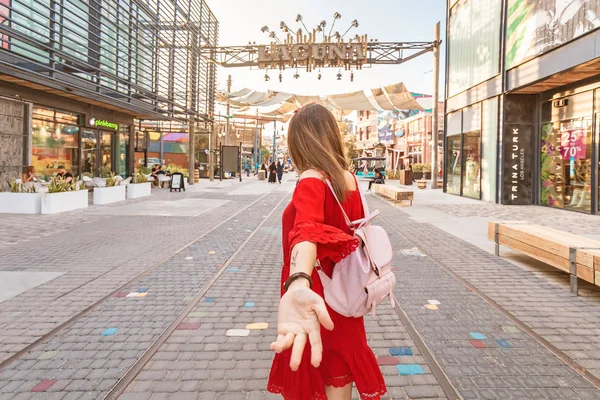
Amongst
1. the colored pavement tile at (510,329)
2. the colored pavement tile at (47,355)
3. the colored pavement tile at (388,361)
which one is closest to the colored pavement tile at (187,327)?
the colored pavement tile at (47,355)

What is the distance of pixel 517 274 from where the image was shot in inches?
242

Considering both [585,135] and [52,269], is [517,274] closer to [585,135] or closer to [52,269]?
[52,269]

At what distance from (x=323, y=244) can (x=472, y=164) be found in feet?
64.0

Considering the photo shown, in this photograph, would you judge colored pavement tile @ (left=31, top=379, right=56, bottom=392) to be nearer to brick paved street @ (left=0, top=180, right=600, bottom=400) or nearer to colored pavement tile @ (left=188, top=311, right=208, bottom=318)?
brick paved street @ (left=0, top=180, right=600, bottom=400)

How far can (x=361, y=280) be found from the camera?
174 centimetres

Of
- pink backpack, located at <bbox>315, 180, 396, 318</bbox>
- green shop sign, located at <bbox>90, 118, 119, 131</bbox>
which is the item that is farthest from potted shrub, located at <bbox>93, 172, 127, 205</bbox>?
pink backpack, located at <bbox>315, 180, 396, 318</bbox>

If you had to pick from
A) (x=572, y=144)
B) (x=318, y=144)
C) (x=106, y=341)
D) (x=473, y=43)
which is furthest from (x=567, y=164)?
(x=318, y=144)

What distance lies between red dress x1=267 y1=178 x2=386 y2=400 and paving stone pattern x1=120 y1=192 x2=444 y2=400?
1.14m

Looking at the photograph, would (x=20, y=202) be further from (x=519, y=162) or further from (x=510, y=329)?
(x=519, y=162)

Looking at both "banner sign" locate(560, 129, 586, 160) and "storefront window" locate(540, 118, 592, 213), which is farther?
"banner sign" locate(560, 129, 586, 160)

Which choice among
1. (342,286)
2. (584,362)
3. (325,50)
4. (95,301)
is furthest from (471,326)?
(325,50)

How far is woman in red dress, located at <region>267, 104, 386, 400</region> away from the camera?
5.55 ft

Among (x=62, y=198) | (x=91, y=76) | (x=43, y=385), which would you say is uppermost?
(x=91, y=76)

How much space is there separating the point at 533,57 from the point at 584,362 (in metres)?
13.3
